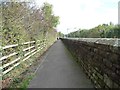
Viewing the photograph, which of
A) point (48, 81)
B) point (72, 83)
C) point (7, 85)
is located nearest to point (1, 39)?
point (7, 85)

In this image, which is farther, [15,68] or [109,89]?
[15,68]

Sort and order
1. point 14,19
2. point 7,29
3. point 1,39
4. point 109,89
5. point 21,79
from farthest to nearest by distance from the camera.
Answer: point 14,19, point 7,29, point 21,79, point 1,39, point 109,89

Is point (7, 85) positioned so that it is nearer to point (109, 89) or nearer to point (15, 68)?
point (15, 68)

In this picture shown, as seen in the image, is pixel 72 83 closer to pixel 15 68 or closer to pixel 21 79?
pixel 21 79

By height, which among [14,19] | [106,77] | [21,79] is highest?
[14,19]

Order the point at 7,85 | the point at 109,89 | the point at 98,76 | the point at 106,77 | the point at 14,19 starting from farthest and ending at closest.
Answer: the point at 14,19 < the point at 7,85 < the point at 98,76 < the point at 106,77 < the point at 109,89

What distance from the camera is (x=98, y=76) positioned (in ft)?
20.8

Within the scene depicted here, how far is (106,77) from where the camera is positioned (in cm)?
526

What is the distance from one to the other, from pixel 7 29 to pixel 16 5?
1677mm

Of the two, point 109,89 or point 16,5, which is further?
point 16,5

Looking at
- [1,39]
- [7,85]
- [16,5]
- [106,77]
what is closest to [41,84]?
[7,85]

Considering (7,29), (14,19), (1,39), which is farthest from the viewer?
(14,19)

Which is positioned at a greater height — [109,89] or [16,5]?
[16,5]

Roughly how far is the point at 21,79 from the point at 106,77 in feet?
13.2
